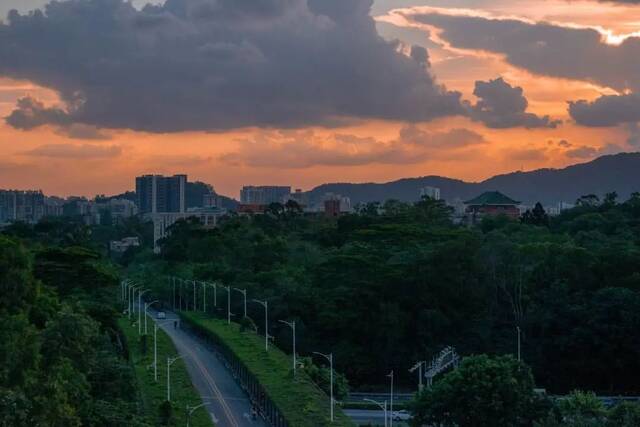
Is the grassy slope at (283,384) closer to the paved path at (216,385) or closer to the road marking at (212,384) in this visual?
the paved path at (216,385)

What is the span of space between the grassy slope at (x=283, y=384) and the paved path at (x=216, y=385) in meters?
1.13

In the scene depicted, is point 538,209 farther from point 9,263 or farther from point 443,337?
point 9,263

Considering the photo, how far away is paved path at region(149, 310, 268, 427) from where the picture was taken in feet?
118

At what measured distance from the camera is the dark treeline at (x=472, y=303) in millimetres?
50344

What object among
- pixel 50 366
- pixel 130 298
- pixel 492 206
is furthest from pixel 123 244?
pixel 50 366

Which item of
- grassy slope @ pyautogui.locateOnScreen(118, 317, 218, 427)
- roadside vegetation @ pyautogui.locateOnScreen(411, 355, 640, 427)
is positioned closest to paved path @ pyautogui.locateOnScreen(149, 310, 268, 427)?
grassy slope @ pyautogui.locateOnScreen(118, 317, 218, 427)

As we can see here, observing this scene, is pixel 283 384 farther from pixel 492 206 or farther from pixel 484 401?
pixel 492 206

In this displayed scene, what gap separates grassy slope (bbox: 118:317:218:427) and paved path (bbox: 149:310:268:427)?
818mm

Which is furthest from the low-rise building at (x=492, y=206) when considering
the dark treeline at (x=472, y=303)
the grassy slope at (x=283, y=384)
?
the grassy slope at (x=283, y=384)

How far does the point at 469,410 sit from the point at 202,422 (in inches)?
328

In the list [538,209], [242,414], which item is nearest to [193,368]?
[242,414]

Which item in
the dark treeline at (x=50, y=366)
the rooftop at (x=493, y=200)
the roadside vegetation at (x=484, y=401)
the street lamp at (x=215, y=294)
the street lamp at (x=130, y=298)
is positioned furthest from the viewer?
the rooftop at (x=493, y=200)

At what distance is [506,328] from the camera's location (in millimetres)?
56406

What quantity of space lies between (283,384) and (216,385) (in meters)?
7.54
